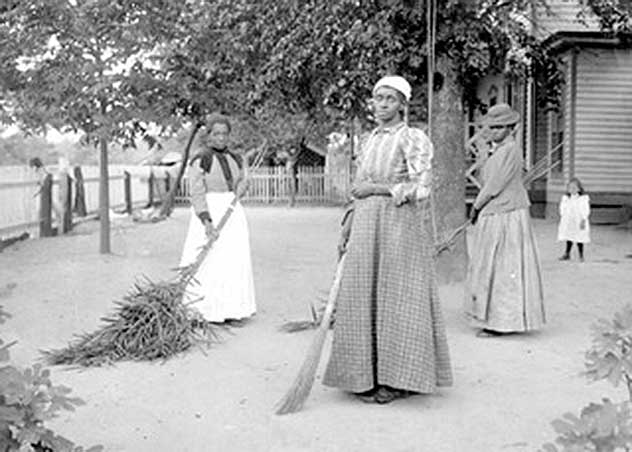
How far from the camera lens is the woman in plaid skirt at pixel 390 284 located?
5016mm

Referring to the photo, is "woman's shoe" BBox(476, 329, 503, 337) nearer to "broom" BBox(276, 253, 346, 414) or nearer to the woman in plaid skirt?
the woman in plaid skirt

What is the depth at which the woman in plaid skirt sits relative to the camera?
5.02 m

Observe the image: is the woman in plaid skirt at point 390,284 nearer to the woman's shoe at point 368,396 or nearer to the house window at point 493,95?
the woman's shoe at point 368,396

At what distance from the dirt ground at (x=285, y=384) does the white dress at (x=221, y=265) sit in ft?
0.86

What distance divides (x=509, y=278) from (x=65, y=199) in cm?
1154

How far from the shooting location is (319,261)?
1275 centimetres

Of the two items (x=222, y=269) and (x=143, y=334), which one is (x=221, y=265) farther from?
(x=143, y=334)

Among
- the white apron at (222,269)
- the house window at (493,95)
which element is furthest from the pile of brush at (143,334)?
the house window at (493,95)

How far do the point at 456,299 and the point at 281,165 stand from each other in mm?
26209

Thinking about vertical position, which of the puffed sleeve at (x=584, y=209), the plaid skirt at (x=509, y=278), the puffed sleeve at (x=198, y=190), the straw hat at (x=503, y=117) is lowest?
the plaid skirt at (x=509, y=278)

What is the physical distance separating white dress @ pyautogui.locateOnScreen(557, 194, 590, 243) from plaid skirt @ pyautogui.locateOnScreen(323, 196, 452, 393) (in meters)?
7.52

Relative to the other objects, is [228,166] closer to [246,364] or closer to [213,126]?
[213,126]

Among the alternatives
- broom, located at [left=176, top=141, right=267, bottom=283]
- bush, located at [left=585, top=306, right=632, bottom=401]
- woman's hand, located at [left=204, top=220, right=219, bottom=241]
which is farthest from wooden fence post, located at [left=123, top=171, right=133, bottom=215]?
bush, located at [left=585, top=306, right=632, bottom=401]

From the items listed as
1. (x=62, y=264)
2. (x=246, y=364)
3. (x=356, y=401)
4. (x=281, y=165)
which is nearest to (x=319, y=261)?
(x=62, y=264)
